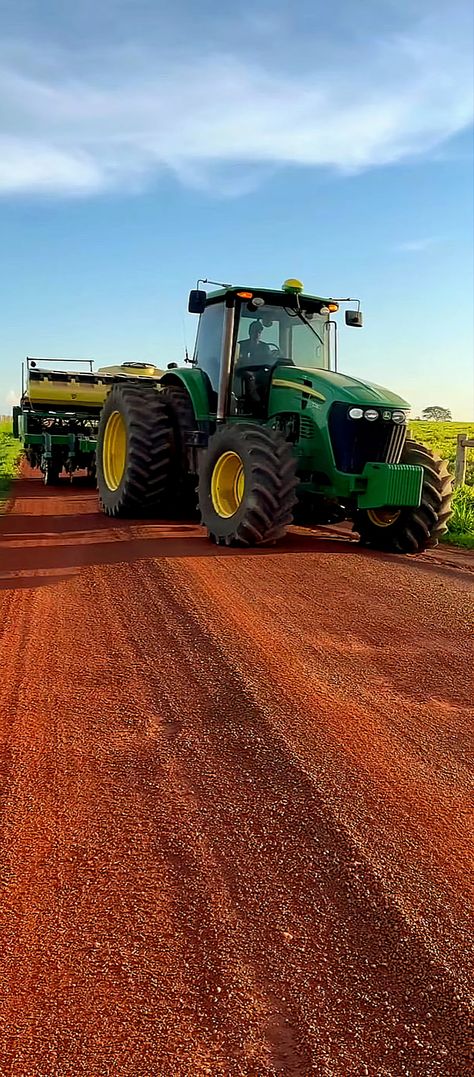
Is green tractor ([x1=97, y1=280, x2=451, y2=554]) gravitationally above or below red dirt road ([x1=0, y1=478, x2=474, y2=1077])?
above

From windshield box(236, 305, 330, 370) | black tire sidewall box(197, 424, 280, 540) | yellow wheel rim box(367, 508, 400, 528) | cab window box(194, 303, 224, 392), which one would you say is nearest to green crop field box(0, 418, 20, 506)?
cab window box(194, 303, 224, 392)

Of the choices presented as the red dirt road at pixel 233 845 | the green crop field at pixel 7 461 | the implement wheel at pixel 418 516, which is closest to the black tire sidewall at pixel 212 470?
the implement wheel at pixel 418 516

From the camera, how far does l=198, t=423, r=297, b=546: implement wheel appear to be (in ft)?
27.5

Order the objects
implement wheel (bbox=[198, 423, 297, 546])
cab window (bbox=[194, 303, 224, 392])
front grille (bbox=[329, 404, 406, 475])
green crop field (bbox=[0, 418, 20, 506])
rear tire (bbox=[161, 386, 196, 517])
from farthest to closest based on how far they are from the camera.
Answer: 1. green crop field (bbox=[0, 418, 20, 506])
2. rear tire (bbox=[161, 386, 196, 517])
3. cab window (bbox=[194, 303, 224, 392])
4. front grille (bbox=[329, 404, 406, 475])
5. implement wheel (bbox=[198, 423, 297, 546])

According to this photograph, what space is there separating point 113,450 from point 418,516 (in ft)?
17.5

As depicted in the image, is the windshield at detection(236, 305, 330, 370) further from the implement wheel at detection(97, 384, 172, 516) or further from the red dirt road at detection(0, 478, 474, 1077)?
the red dirt road at detection(0, 478, 474, 1077)

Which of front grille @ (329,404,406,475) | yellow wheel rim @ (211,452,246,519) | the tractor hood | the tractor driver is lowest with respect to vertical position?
yellow wheel rim @ (211,452,246,519)

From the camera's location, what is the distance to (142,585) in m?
6.54

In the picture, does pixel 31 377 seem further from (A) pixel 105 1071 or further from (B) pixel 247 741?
(A) pixel 105 1071

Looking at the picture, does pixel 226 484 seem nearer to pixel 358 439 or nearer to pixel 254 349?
pixel 358 439

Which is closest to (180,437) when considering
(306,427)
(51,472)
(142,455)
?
(142,455)

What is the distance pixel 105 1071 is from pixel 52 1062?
0.12 metres

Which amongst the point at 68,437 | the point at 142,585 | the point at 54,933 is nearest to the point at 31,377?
the point at 68,437

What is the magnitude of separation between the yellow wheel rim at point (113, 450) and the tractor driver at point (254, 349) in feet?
9.68
